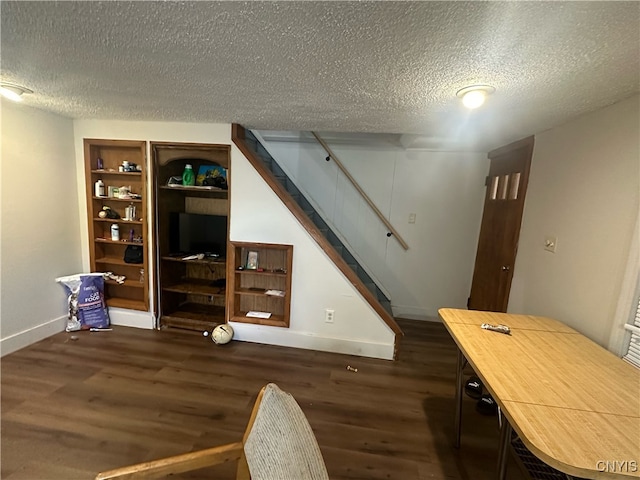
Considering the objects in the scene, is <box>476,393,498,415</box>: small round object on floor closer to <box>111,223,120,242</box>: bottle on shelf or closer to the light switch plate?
the light switch plate

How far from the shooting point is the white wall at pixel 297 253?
2721 millimetres

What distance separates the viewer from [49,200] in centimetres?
270

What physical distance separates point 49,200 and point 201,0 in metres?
2.79

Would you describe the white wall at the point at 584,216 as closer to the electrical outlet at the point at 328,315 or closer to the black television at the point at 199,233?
the electrical outlet at the point at 328,315

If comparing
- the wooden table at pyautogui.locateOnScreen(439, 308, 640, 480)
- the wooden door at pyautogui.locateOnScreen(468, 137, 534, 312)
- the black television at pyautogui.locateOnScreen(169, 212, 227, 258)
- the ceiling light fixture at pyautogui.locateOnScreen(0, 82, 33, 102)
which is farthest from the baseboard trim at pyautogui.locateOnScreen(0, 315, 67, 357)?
the wooden door at pyautogui.locateOnScreen(468, 137, 534, 312)

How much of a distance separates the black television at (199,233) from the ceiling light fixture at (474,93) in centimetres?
237

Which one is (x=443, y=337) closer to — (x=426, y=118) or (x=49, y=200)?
(x=426, y=118)

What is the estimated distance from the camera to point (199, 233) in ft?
10.1

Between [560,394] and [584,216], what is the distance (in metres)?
1.28

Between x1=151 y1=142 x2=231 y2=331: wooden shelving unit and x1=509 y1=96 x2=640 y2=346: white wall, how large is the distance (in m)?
2.69

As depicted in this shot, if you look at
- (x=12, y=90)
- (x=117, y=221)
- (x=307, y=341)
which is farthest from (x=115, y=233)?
(x=307, y=341)

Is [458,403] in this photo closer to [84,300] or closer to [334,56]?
[334,56]

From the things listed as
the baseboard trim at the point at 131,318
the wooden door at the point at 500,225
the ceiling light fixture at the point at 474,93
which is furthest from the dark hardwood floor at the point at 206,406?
the ceiling light fixture at the point at 474,93

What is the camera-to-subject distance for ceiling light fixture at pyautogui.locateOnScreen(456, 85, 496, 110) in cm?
153
